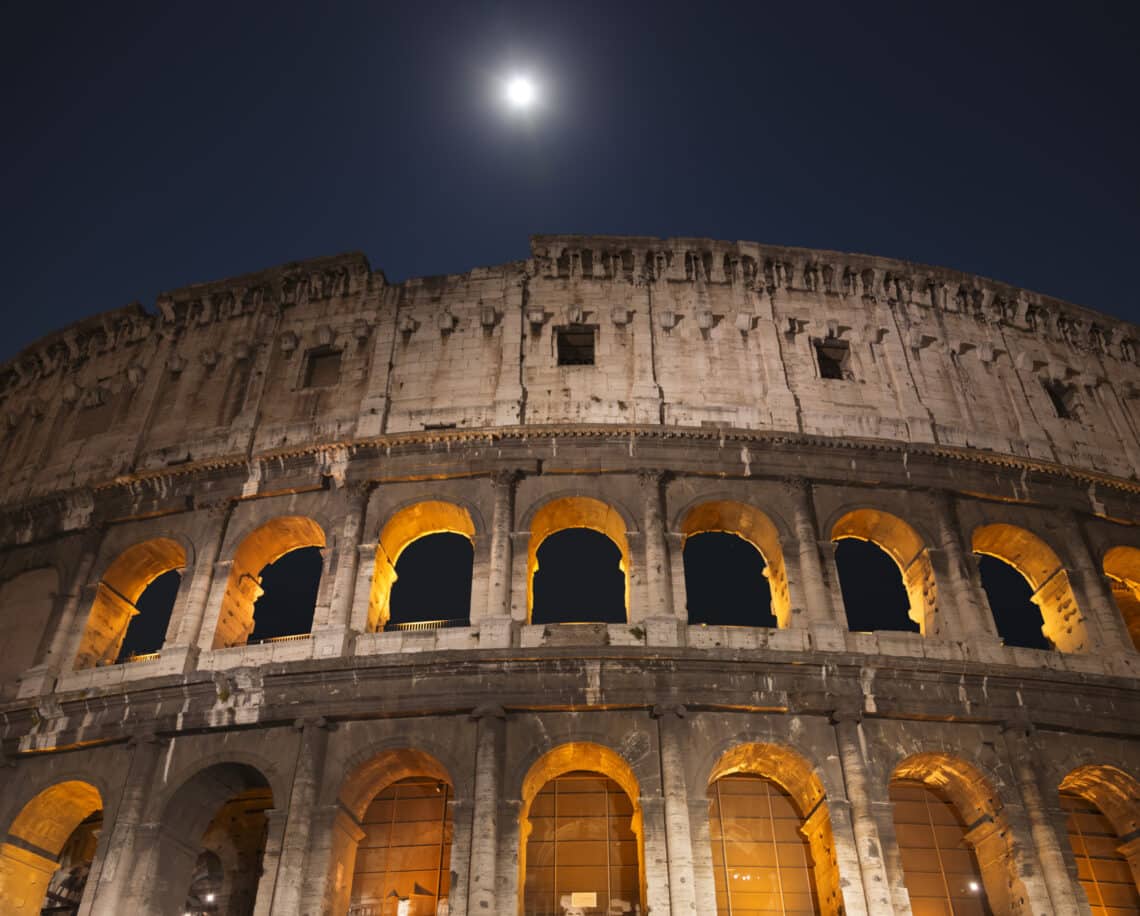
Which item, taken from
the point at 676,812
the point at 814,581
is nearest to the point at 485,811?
the point at 676,812

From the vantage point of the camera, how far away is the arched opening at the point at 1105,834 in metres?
15.1

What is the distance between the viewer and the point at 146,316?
2259cm

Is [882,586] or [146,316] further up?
[882,586]

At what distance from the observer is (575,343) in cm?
2027

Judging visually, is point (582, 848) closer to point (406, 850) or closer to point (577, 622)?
point (406, 850)

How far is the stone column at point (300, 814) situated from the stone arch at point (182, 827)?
525mm

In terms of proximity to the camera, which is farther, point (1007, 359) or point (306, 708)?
point (1007, 359)

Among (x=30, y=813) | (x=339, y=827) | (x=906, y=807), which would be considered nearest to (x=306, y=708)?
(x=339, y=827)

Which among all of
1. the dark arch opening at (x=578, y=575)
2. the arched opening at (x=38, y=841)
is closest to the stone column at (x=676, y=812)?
the arched opening at (x=38, y=841)

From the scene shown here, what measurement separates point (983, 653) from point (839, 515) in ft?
11.5

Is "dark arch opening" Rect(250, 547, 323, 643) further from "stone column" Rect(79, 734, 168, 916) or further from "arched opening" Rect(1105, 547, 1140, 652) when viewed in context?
"arched opening" Rect(1105, 547, 1140, 652)

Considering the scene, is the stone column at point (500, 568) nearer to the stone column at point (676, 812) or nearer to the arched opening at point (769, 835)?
the stone column at point (676, 812)

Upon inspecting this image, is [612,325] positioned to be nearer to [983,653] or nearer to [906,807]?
[983,653]

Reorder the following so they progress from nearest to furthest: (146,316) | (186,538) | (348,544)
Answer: (348,544)
(186,538)
(146,316)
